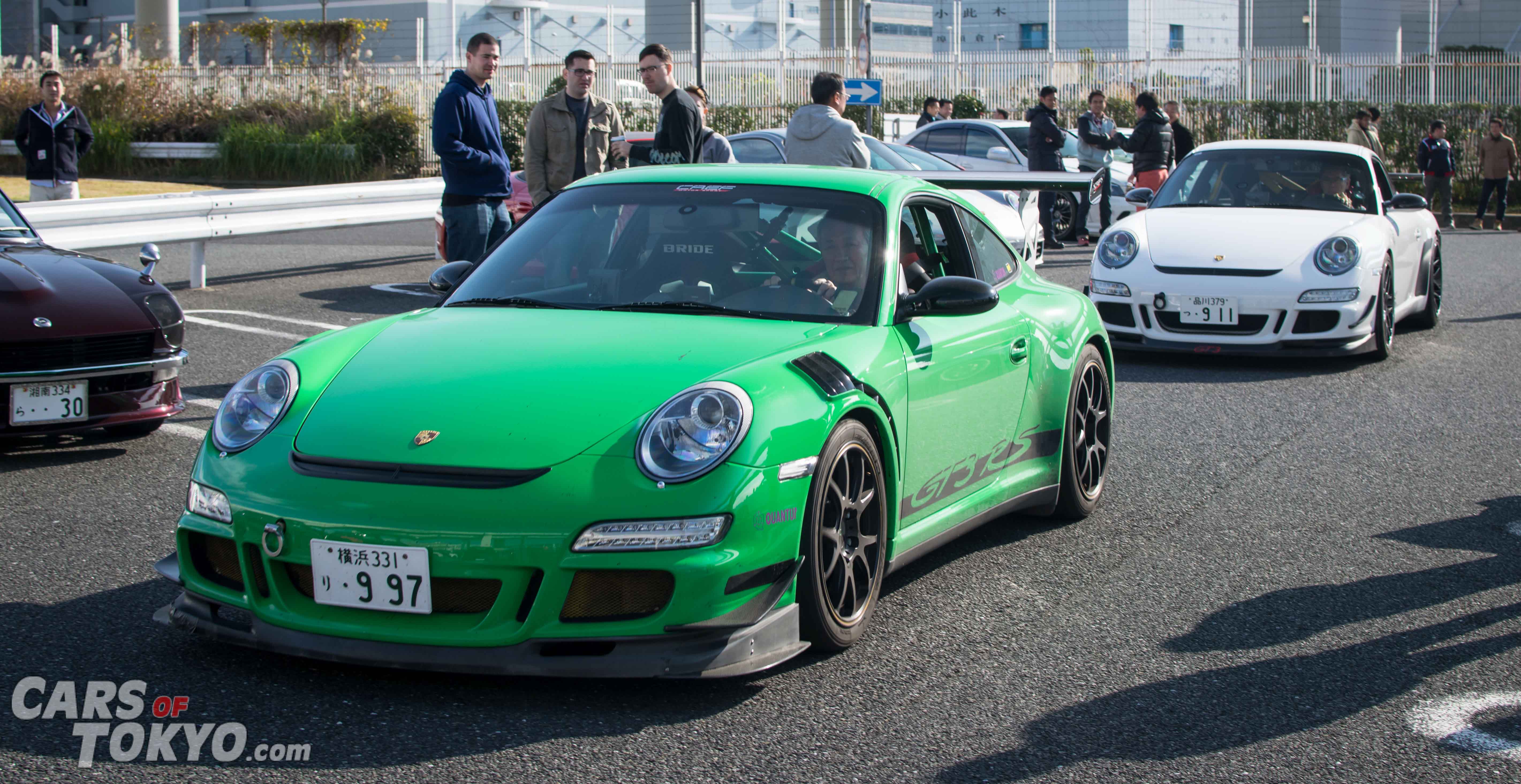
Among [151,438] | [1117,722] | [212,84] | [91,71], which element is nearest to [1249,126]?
[212,84]

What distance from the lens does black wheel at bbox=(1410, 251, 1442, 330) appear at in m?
11.2

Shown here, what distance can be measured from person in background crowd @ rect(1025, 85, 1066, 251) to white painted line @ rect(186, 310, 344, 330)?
8883 millimetres

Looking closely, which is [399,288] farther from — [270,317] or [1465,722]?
[1465,722]

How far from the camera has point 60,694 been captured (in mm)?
3602

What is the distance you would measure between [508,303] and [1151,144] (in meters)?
13.1

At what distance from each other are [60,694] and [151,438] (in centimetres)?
361

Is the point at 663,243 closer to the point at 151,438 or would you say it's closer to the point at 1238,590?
the point at 1238,590

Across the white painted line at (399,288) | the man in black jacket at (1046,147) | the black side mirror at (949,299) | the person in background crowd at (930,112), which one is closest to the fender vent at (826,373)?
the black side mirror at (949,299)

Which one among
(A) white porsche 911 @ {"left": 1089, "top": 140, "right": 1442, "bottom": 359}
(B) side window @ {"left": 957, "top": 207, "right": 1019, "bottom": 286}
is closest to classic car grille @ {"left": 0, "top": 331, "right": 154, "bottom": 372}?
(B) side window @ {"left": 957, "top": 207, "right": 1019, "bottom": 286}

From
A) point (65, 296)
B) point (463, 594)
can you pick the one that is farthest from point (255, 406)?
point (65, 296)

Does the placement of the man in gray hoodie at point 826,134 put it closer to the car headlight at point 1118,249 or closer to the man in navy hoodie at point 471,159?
the car headlight at point 1118,249

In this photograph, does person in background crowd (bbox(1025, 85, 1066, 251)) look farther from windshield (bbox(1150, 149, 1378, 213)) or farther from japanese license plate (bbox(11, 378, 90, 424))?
japanese license plate (bbox(11, 378, 90, 424))

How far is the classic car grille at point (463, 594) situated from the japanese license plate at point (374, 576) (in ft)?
0.06

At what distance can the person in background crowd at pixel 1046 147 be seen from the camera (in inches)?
672
